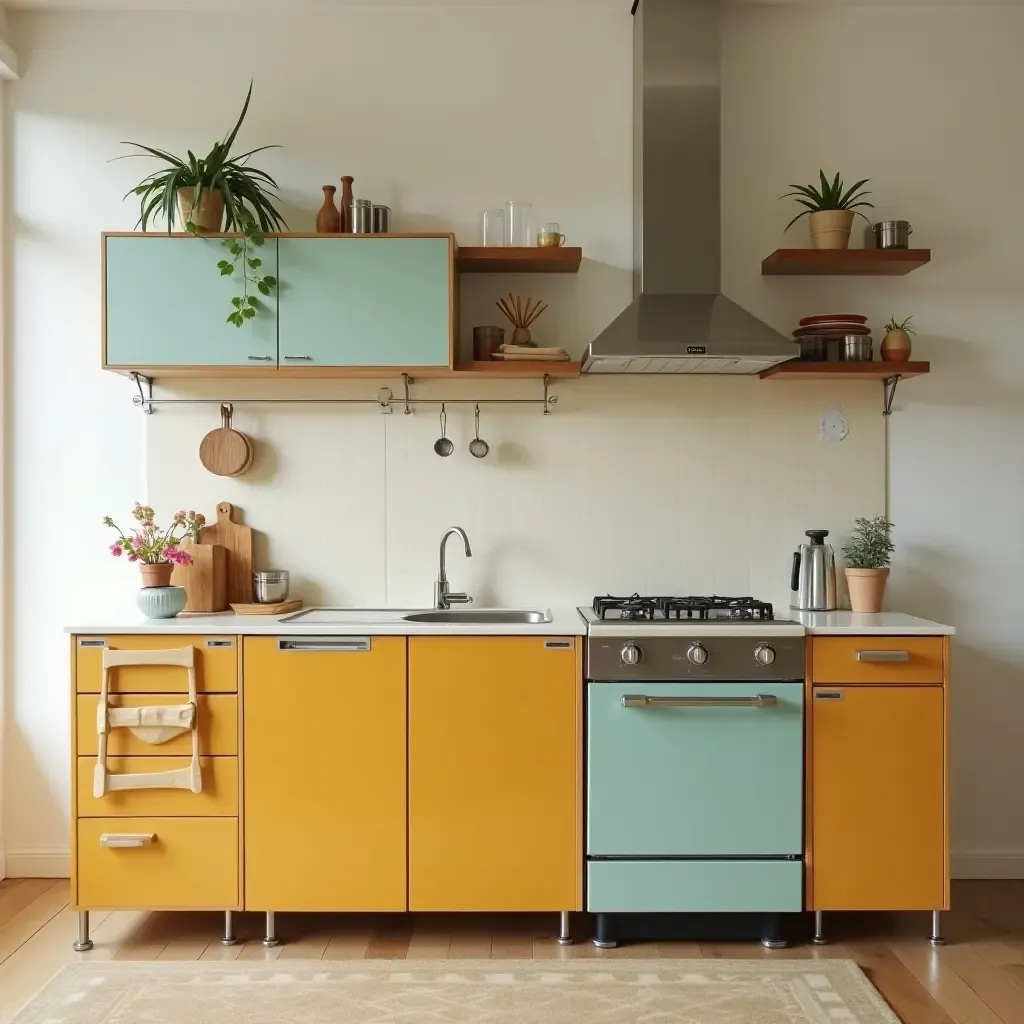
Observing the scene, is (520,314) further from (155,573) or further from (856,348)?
(155,573)

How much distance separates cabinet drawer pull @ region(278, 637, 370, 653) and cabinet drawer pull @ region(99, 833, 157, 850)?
2.19ft

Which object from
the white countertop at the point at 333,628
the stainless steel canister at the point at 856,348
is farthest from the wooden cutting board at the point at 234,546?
the stainless steel canister at the point at 856,348

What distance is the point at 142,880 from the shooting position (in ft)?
9.29

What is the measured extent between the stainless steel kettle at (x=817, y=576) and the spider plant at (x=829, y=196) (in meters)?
1.11

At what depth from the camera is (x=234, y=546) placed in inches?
134

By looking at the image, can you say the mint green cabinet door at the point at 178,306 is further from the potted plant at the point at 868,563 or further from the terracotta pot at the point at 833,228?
the potted plant at the point at 868,563

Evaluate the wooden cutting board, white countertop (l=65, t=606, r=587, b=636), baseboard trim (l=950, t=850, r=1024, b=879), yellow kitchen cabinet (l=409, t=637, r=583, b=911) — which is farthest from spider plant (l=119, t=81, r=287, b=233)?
baseboard trim (l=950, t=850, r=1024, b=879)

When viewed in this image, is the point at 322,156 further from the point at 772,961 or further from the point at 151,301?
the point at 772,961

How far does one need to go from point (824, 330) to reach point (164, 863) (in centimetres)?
268

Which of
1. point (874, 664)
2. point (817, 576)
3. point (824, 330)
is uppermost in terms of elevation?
point (824, 330)

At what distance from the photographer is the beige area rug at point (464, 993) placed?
245 centimetres

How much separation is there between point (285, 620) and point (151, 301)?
1.11m

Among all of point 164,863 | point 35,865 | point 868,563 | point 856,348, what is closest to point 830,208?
point 856,348

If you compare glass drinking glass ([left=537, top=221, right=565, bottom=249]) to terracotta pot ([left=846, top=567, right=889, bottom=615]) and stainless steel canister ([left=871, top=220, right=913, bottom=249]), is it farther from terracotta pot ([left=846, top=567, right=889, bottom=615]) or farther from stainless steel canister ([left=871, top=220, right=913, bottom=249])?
terracotta pot ([left=846, top=567, right=889, bottom=615])
